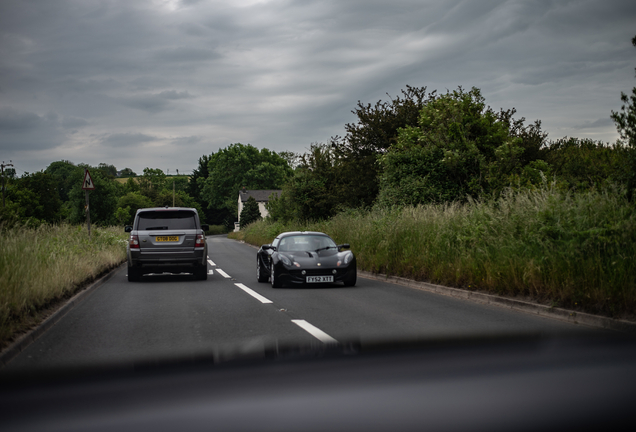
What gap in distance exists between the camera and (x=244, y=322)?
8.50 metres

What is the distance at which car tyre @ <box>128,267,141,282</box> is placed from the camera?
1513 cm

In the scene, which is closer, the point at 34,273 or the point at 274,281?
the point at 34,273

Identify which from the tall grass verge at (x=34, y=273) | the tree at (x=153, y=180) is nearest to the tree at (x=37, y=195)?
the tree at (x=153, y=180)

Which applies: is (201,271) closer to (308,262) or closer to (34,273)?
(308,262)

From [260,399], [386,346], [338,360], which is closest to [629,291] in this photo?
[386,346]

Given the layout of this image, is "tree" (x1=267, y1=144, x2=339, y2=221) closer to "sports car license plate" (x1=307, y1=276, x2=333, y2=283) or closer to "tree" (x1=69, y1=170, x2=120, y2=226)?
"sports car license plate" (x1=307, y1=276, x2=333, y2=283)

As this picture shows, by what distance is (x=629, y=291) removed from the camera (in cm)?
765

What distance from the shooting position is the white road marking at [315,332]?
6.89 metres

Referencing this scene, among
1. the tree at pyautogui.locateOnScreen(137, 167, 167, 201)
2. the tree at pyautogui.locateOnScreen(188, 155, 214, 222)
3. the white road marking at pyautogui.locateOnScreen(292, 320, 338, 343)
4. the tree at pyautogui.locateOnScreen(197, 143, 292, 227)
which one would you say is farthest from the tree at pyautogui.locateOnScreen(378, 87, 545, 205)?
the tree at pyautogui.locateOnScreen(137, 167, 167, 201)

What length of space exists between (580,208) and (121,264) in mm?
Answer: 18355

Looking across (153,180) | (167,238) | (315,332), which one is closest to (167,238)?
(167,238)

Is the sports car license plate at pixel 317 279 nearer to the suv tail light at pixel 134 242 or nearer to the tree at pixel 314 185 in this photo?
the suv tail light at pixel 134 242

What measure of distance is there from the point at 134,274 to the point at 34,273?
207 inches

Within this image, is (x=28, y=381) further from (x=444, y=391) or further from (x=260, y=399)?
(x=444, y=391)
